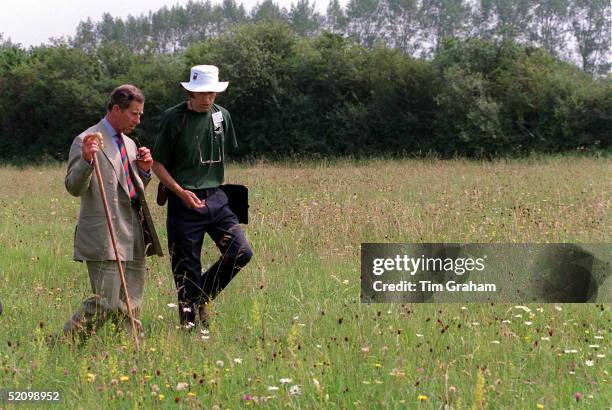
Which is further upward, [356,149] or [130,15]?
[130,15]

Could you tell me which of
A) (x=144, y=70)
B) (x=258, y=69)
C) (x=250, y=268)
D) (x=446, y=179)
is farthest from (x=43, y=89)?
(x=250, y=268)

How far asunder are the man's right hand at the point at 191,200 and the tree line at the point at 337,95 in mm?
15942

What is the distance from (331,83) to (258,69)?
10.1 ft

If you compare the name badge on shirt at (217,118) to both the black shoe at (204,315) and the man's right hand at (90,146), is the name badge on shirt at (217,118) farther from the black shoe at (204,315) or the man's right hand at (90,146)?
the black shoe at (204,315)

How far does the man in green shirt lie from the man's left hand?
0.19 m

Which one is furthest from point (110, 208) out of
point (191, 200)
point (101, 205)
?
point (191, 200)

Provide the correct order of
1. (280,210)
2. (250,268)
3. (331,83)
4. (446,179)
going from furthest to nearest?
(331,83) → (446,179) → (280,210) → (250,268)

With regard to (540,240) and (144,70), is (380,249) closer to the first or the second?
(540,240)

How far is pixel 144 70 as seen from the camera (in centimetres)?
3650

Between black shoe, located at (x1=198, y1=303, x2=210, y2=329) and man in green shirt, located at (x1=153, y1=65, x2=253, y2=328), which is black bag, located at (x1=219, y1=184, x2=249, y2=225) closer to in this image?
man in green shirt, located at (x1=153, y1=65, x2=253, y2=328)

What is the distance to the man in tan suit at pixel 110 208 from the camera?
4.73m

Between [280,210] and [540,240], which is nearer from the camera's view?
[540,240]

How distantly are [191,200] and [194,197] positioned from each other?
5 centimetres

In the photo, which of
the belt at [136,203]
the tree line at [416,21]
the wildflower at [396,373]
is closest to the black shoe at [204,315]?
the belt at [136,203]
